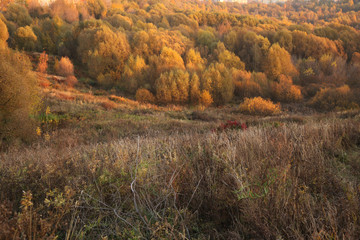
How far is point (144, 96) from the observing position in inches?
1350

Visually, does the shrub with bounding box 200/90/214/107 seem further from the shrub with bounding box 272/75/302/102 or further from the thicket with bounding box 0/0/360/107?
the shrub with bounding box 272/75/302/102

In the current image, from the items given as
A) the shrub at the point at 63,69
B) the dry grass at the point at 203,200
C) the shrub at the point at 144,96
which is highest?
the dry grass at the point at 203,200

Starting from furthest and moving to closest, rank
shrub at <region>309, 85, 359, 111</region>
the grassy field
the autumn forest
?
shrub at <region>309, 85, 359, 111</region>, the autumn forest, the grassy field

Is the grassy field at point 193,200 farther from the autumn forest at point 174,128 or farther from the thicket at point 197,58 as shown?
the thicket at point 197,58

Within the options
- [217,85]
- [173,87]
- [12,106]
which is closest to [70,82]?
[173,87]

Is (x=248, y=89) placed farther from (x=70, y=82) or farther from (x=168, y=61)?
(x=70, y=82)

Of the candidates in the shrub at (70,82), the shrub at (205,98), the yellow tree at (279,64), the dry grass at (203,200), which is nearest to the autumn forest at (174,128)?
the dry grass at (203,200)

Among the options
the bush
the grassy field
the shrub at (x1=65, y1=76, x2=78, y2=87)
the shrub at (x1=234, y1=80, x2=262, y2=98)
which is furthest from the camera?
the shrub at (x1=234, y1=80, x2=262, y2=98)

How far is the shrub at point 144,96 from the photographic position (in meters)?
34.2

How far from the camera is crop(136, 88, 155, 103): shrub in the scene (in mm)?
34219

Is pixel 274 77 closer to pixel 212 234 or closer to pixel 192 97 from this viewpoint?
pixel 192 97

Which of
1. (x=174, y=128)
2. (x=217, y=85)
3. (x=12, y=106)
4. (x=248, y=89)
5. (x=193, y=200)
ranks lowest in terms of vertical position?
(x=248, y=89)

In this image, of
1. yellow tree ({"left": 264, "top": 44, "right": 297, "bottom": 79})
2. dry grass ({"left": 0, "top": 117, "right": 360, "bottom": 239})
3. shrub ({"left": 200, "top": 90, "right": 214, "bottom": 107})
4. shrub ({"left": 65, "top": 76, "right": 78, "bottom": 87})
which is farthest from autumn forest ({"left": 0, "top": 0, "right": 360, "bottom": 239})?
shrub ({"left": 65, "top": 76, "right": 78, "bottom": 87})

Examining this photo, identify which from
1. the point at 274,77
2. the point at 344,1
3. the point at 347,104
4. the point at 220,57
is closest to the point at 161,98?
the point at 220,57
